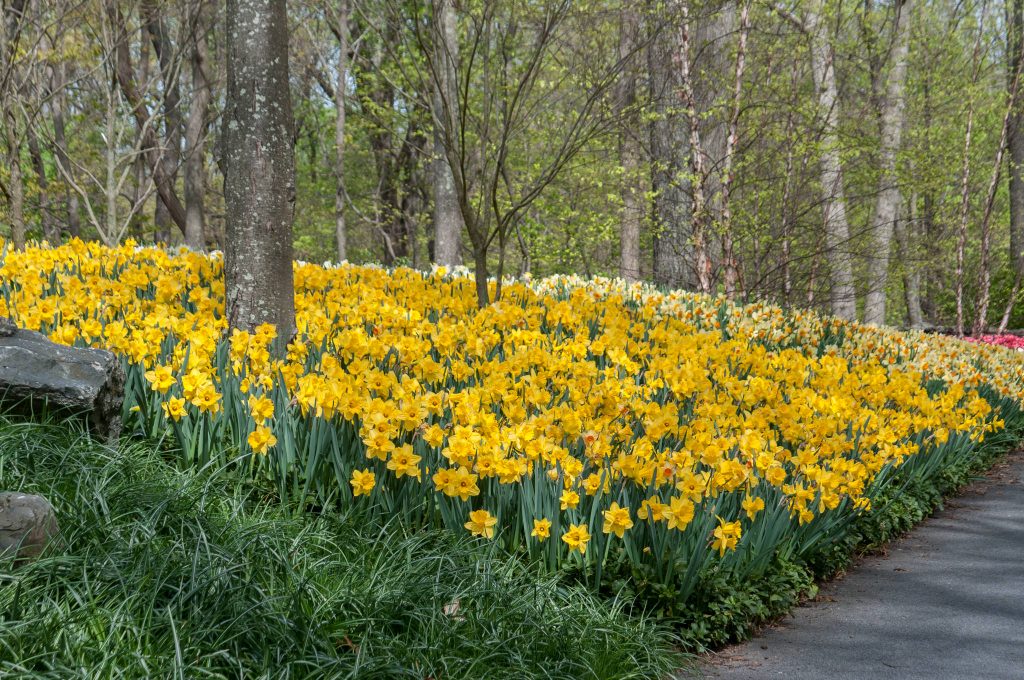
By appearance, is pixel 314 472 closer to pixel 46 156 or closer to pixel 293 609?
pixel 293 609

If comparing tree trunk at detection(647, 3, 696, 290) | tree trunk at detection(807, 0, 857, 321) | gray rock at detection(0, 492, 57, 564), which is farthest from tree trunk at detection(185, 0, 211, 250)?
gray rock at detection(0, 492, 57, 564)

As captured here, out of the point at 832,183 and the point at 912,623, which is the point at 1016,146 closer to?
the point at 832,183

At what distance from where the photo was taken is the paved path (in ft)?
10.2

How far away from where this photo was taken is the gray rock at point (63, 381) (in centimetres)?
327

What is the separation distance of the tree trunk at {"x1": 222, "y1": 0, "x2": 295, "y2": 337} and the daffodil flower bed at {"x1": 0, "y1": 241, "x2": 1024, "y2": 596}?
12.0 inches

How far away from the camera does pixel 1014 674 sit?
120 inches

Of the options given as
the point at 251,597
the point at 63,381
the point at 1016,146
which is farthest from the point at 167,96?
the point at 1016,146

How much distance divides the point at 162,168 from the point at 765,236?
10.4 metres

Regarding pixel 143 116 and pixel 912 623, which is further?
pixel 143 116

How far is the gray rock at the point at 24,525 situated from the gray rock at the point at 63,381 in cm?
74

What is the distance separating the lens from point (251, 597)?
254cm

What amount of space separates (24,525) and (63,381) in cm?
91

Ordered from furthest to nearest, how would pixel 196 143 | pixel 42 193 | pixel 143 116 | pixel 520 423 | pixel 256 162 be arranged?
pixel 42 193
pixel 143 116
pixel 196 143
pixel 256 162
pixel 520 423

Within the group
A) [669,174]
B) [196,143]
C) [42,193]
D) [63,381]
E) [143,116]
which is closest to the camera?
[63,381]
